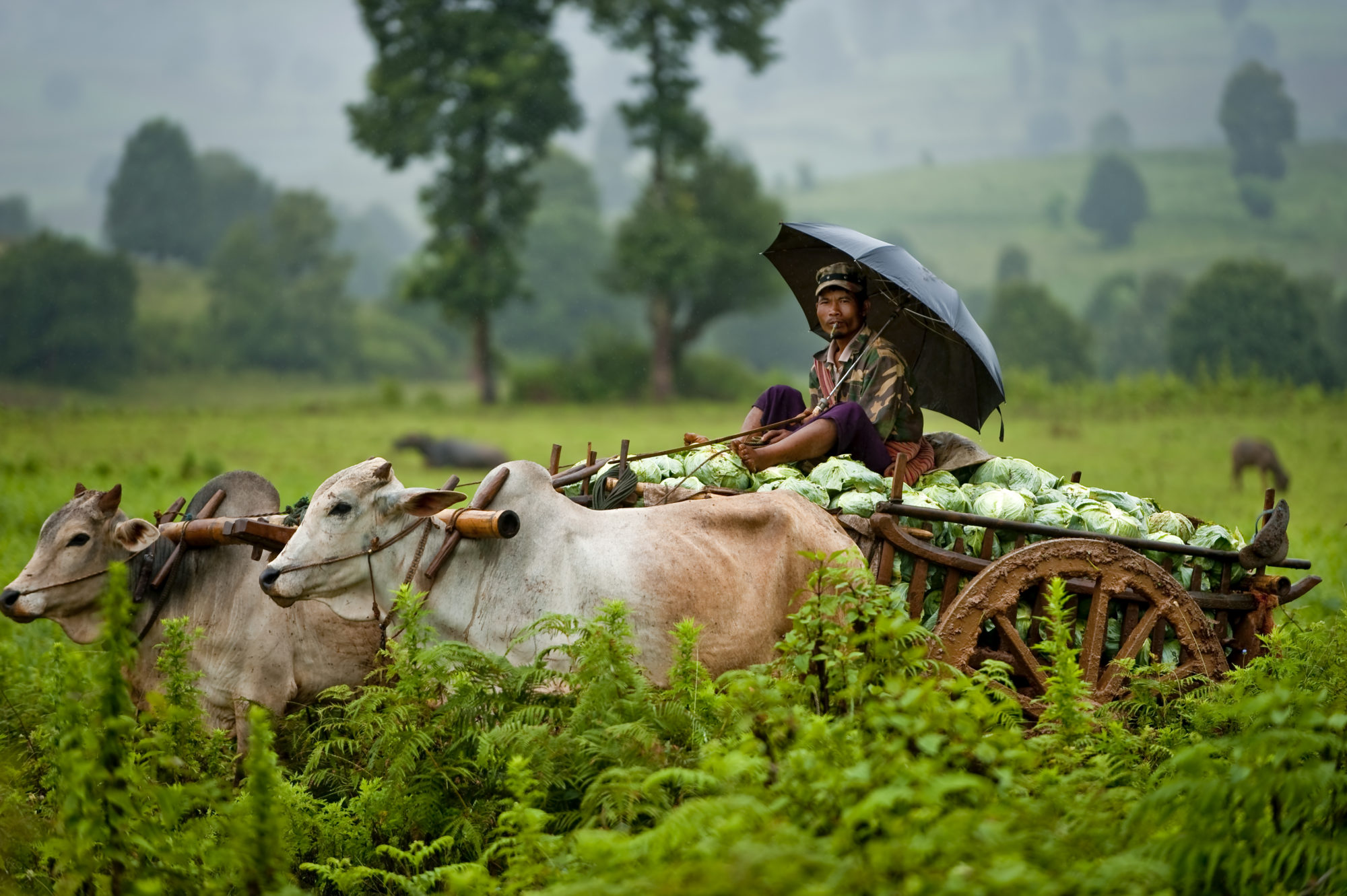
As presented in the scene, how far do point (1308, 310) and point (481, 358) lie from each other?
38.4 meters

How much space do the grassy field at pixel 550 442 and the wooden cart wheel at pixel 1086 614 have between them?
623 cm

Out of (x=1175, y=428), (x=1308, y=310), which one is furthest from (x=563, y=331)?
(x=1175, y=428)

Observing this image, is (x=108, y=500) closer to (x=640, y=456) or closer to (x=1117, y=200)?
(x=640, y=456)

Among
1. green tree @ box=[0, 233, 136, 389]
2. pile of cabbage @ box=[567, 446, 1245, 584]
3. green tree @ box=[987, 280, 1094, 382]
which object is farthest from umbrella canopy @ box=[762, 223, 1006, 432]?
green tree @ box=[0, 233, 136, 389]

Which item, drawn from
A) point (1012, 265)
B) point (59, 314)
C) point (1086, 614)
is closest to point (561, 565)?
point (1086, 614)

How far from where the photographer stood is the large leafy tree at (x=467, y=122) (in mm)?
37281

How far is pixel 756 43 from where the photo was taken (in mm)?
38875

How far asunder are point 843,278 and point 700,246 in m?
33.0

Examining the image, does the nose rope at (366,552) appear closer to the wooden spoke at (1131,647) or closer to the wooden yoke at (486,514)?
the wooden yoke at (486,514)

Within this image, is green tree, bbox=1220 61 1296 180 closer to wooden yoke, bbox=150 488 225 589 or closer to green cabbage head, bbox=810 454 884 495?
green cabbage head, bbox=810 454 884 495

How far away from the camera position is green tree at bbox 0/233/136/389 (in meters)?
52.4

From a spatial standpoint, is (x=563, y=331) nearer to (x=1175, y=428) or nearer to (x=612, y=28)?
(x=612, y=28)

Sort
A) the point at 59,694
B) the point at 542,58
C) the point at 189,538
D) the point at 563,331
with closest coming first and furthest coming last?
1. the point at 59,694
2. the point at 189,538
3. the point at 542,58
4. the point at 563,331

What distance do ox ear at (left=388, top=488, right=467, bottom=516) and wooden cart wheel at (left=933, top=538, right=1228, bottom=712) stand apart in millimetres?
2363
